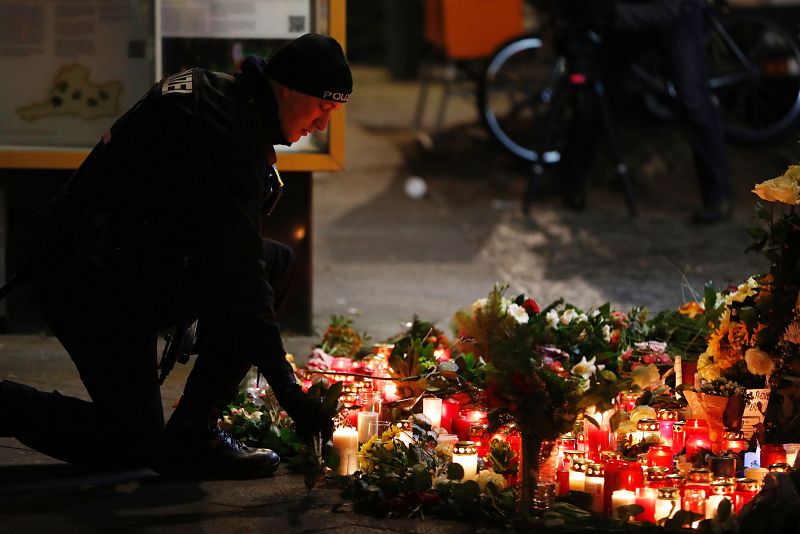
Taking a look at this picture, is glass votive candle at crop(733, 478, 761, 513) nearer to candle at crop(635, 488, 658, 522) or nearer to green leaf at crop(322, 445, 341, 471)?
candle at crop(635, 488, 658, 522)

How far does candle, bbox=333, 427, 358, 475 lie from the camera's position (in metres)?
4.28

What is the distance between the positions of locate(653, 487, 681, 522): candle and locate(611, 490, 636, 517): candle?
73 millimetres

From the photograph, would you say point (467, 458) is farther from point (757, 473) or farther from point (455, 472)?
point (757, 473)

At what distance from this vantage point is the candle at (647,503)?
12.5 feet

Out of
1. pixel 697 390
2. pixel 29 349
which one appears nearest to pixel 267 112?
pixel 697 390

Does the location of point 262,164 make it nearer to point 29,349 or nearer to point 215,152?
point 215,152

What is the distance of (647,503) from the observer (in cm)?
383

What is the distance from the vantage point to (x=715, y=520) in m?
3.60

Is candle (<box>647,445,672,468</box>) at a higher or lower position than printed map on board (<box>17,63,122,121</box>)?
lower

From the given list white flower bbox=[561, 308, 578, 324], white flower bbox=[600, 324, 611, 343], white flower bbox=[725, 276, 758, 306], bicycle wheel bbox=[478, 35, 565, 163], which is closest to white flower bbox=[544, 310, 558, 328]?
white flower bbox=[561, 308, 578, 324]

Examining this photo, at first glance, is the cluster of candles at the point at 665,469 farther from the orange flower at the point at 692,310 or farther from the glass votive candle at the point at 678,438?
the orange flower at the point at 692,310

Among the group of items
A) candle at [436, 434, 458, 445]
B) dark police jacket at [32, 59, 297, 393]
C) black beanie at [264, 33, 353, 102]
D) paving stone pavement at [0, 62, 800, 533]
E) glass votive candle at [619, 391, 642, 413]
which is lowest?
paving stone pavement at [0, 62, 800, 533]

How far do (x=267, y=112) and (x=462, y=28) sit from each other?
692cm

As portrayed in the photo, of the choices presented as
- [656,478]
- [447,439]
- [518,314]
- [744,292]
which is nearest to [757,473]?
[656,478]
